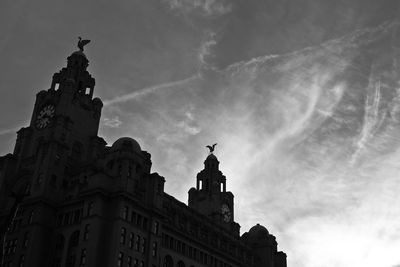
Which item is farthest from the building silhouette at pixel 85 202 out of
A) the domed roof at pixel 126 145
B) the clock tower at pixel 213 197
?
the clock tower at pixel 213 197

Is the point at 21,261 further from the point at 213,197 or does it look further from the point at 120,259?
the point at 213,197

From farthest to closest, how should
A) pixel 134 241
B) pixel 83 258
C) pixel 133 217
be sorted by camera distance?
pixel 133 217, pixel 134 241, pixel 83 258

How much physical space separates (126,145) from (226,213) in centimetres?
5567

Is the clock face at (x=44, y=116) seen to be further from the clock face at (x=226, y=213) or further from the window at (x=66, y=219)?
the clock face at (x=226, y=213)

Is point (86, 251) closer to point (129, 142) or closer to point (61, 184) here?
point (61, 184)

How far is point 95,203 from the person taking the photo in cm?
9400

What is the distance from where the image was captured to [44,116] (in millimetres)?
116688

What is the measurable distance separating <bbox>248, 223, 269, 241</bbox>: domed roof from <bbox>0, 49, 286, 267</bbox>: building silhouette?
15.5 metres

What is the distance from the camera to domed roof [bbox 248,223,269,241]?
147000mm

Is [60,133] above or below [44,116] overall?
below

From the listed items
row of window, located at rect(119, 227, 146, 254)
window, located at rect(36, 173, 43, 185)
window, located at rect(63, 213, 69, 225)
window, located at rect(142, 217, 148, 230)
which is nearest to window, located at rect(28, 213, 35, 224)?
window, located at rect(63, 213, 69, 225)

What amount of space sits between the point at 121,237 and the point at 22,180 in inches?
1249

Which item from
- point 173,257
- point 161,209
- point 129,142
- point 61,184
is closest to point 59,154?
point 61,184

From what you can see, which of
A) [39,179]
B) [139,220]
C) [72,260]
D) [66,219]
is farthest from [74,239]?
[39,179]
